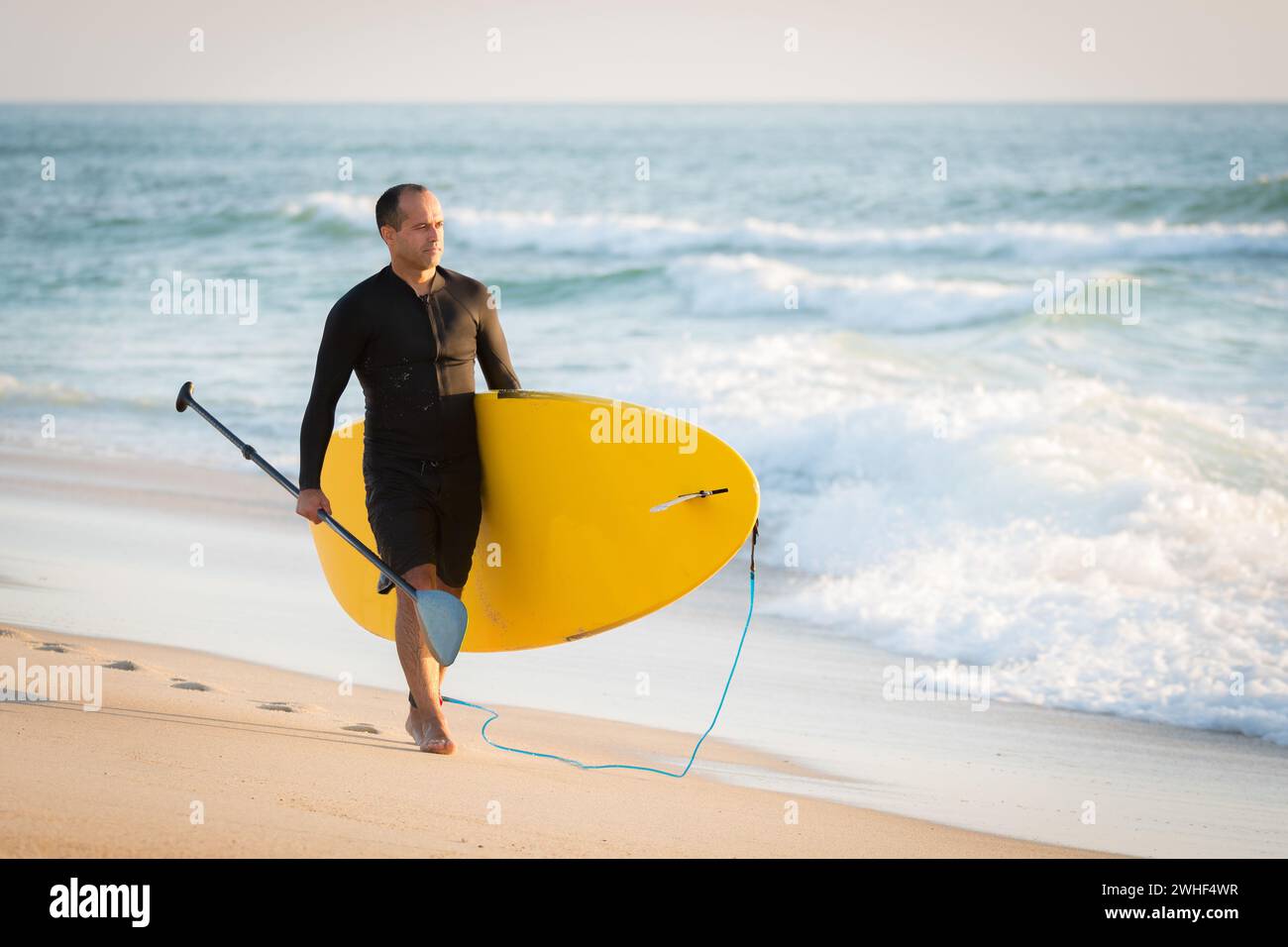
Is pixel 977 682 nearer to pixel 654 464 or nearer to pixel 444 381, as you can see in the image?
pixel 654 464

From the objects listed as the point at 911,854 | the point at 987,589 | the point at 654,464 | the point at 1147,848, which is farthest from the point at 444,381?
the point at 987,589

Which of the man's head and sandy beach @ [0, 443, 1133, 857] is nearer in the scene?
sandy beach @ [0, 443, 1133, 857]

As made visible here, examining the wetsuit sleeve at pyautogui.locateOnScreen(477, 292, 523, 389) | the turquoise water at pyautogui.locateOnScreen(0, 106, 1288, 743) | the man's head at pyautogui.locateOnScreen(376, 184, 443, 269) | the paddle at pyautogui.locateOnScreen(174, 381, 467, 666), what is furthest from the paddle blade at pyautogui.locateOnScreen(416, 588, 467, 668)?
the turquoise water at pyautogui.locateOnScreen(0, 106, 1288, 743)

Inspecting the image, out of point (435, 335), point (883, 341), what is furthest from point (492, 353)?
point (883, 341)

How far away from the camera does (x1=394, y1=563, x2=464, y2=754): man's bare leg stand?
3635 mm

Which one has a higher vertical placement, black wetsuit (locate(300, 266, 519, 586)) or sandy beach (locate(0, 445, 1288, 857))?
black wetsuit (locate(300, 266, 519, 586))

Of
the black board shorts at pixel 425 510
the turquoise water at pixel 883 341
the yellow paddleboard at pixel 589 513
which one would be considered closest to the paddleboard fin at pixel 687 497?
the yellow paddleboard at pixel 589 513

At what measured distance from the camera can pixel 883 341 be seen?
11.8 metres

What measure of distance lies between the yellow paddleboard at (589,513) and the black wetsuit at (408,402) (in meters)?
0.23

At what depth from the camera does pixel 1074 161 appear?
914 inches

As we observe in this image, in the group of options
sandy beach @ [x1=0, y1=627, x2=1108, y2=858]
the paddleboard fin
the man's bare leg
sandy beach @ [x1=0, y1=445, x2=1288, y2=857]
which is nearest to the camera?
sandy beach @ [x1=0, y1=627, x2=1108, y2=858]

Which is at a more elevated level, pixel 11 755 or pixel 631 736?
pixel 11 755

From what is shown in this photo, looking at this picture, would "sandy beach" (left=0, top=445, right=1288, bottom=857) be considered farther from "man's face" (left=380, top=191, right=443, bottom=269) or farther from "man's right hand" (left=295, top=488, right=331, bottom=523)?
"man's face" (left=380, top=191, right=443, bottom=269)

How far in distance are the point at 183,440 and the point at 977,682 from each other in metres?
5.47
